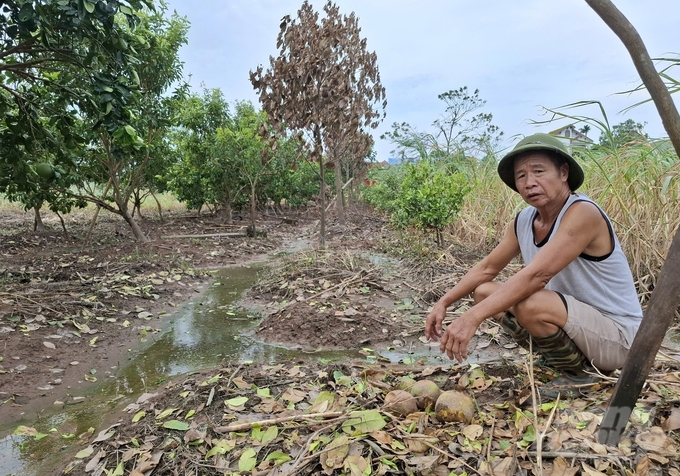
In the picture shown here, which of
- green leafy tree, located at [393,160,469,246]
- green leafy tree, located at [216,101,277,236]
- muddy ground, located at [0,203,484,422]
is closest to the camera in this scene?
muddy ground, located at [0,203,484,422]

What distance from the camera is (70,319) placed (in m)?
4.33

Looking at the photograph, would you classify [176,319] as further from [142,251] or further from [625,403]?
[625,403]

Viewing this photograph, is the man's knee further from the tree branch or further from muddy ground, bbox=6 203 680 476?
the tree branch

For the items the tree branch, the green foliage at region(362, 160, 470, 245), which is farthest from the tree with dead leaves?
the tree branch

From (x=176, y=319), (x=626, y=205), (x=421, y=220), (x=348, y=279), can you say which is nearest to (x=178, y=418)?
(x=176, y=319)

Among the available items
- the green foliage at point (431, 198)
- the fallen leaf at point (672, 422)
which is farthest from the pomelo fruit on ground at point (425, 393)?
the green foliage at point (431, 198)

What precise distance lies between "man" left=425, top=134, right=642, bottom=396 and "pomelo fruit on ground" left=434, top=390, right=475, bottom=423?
0.75ft

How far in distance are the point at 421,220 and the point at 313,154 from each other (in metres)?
2.40

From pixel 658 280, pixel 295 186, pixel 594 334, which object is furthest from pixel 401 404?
pixel 295 186

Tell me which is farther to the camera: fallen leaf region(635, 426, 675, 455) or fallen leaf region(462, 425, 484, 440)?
fallen leaf region(462, 425, 484, 440)

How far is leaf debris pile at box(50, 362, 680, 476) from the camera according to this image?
1.57 m

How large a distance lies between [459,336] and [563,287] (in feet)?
2.30

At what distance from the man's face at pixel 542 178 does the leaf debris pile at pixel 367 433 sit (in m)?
0.93

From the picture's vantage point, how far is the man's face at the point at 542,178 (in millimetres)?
1979
